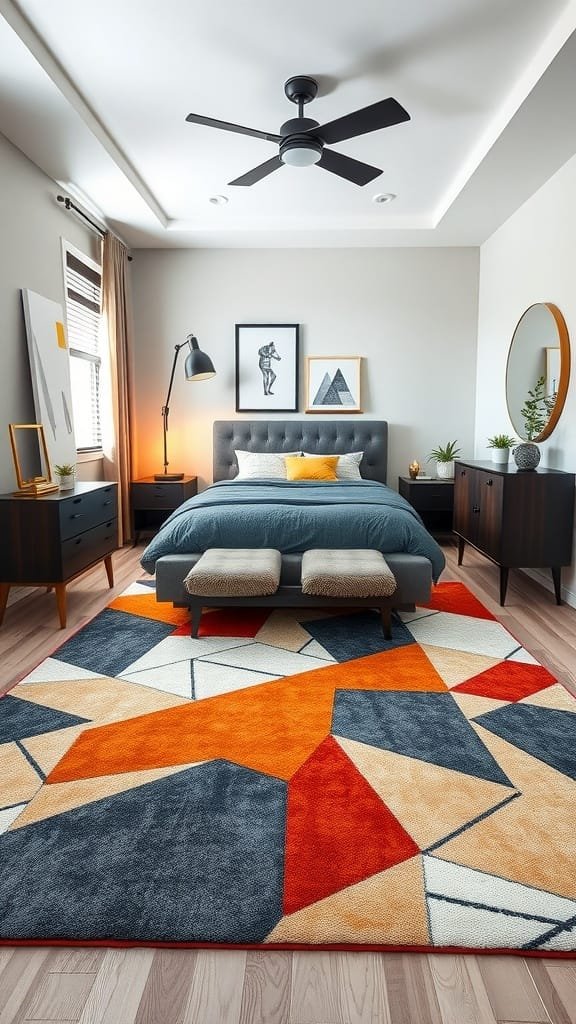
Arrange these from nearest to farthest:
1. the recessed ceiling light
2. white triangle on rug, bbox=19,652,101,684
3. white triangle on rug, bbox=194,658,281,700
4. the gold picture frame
→ white triangle on rug, bbox=194,658,281,700 → white triangle on rug, bbox=19,652,101,684 → the gold picture frame → the recessed ceiling light

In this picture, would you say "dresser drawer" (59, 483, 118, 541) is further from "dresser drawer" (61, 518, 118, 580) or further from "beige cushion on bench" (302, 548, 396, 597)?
"beige cushion on bench" (302, 548, 396, 597)

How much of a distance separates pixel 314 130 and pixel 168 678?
2.58 metres

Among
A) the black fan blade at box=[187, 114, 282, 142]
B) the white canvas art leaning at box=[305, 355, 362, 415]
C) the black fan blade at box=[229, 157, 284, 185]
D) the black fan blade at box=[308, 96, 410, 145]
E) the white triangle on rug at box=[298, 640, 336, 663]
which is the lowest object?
the white triangle on rug at box=[298, 640, 336, 663]

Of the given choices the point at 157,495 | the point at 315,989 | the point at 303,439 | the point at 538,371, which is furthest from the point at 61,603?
the point at 538,371

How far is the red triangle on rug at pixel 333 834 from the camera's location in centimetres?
140

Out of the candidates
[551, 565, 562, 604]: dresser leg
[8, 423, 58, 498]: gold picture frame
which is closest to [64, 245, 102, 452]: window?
[8, 423, 58, 498]: gold picture frame

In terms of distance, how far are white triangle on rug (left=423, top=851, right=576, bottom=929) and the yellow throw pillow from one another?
144 inches

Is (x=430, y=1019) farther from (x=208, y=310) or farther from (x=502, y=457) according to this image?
(x=208, y=310)

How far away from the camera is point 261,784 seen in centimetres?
179

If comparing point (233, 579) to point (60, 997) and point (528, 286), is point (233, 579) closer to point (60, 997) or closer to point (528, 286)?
point (60, 997)

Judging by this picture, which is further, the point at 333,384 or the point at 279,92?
the point at 333,384

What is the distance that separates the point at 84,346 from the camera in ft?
16.3

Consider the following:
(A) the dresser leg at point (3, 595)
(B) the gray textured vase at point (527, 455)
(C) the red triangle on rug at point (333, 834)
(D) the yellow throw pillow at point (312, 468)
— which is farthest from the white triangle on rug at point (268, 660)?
(D) the yellow throw pillow at point (312, 468)

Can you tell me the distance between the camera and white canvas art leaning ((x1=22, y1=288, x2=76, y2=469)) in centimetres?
385
